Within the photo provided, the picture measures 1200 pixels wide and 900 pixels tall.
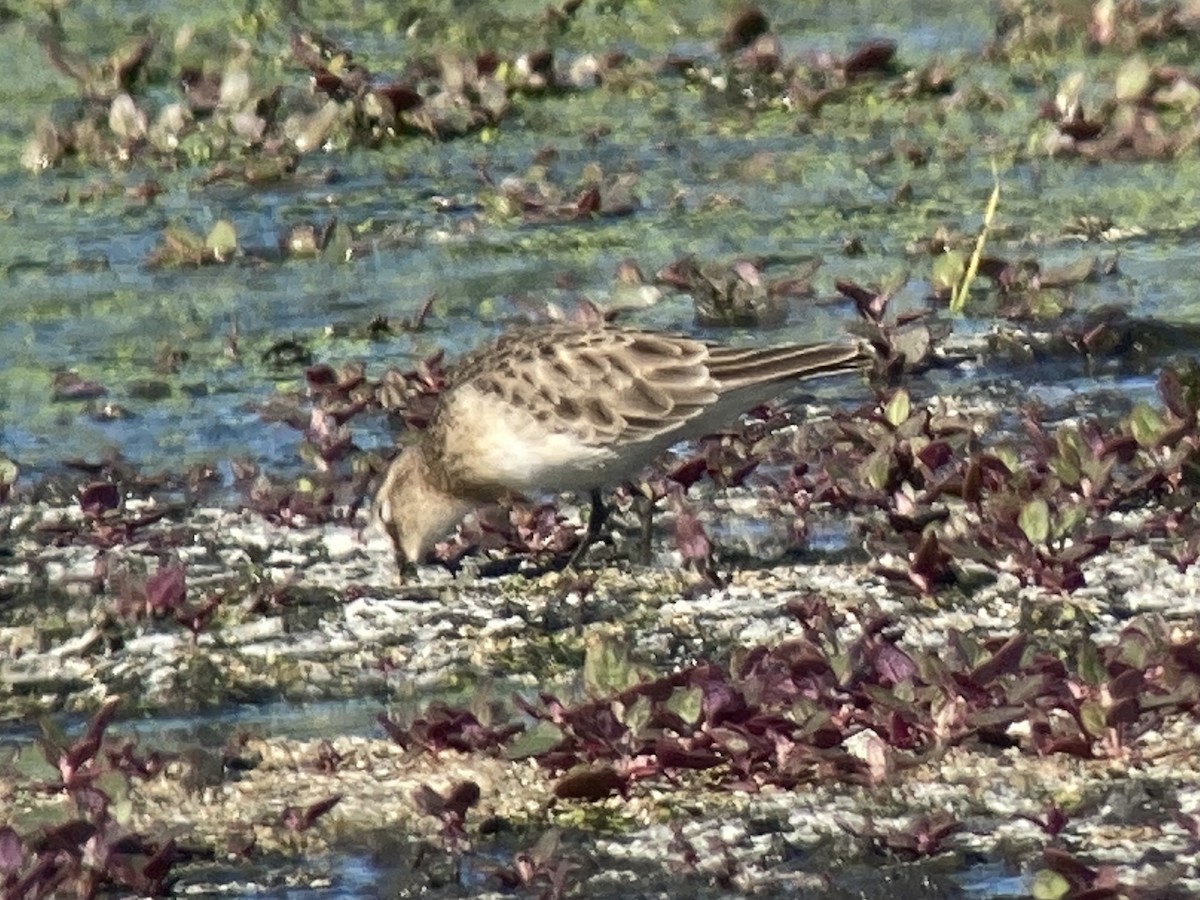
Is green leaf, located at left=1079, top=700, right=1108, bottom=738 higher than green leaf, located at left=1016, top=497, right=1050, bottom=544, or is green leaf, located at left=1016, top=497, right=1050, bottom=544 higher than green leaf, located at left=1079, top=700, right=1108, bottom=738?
green leaf, located at left=1016, top=497, right=1050, bottom=544

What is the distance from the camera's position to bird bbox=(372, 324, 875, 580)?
330 inches

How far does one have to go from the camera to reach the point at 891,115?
13.3 meters

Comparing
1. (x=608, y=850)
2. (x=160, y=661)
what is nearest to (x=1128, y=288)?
(x=160, y=661)

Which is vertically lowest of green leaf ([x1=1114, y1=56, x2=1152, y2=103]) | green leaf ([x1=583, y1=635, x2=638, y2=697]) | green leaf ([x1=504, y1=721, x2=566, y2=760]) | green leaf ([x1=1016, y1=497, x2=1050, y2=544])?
green leaf ([x1=504, y1=721, x2=566, y2=760])

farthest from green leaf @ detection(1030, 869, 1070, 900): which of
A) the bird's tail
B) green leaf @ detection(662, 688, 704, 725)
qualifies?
the bird's tail

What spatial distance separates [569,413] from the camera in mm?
8625

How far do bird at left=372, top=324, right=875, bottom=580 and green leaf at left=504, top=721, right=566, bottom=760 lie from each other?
186cm

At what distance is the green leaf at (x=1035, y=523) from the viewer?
7.63 metres

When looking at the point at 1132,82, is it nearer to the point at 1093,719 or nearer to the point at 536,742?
the point at 1093,719

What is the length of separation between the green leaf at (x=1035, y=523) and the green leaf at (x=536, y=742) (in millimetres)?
1786

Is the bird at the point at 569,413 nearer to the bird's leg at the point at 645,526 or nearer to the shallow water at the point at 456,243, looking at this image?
the bird's leg at the point at 645,526

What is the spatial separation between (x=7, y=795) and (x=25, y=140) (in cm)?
760

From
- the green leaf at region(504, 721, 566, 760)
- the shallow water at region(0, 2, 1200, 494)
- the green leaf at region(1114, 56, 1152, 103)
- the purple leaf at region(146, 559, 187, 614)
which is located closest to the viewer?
the green leaf at region(504, 721, 566, 760)

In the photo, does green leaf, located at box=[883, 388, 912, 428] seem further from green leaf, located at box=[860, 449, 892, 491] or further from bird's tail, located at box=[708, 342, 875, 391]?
green leaf, located at box=[860, 449, 892, 491]
